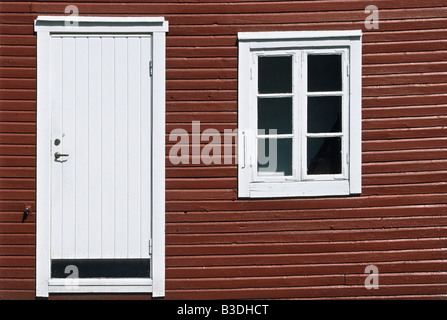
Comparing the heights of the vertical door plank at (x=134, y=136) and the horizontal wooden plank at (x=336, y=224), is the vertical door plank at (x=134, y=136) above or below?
above

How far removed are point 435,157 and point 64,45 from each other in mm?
3609

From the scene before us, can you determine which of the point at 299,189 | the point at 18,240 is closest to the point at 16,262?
the point at 18,240

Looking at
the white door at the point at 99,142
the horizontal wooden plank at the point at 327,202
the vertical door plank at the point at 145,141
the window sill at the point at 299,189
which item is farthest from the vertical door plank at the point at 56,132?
the window sill at the point at 299,189

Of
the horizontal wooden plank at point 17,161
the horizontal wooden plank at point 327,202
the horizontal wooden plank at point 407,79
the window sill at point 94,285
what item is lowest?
the window sill at point 94,285

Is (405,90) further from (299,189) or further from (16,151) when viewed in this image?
(16,151)

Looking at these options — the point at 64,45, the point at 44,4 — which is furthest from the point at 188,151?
the point at 44,4

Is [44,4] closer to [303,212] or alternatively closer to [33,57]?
[33,57]

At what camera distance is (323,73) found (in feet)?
17.9

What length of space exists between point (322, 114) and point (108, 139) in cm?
203

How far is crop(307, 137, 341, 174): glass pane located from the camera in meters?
5.45

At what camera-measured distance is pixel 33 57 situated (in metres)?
5.30

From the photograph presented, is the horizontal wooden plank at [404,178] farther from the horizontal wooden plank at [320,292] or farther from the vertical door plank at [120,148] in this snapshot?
the vertical door plank at [120,148]

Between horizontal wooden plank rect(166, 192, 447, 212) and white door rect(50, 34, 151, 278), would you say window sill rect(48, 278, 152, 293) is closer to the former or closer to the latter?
white door rect(50, 34, 151, 278)

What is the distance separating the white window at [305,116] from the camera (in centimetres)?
534
